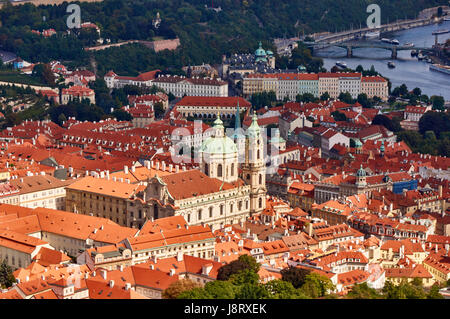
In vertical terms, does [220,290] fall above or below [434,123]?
above

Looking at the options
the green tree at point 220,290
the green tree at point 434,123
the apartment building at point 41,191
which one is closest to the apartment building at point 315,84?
the green tree at point 434,123

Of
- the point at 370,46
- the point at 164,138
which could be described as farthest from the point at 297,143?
the point at 370,46

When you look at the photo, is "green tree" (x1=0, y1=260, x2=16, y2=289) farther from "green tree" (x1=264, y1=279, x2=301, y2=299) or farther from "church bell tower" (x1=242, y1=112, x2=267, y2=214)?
"church bell tower" (x1=242, y1=112, x2=267, y2=214)

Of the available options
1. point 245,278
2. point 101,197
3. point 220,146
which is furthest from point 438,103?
point 245,278

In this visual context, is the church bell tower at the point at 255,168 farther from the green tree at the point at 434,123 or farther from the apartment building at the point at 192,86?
the apartment building at the point at 192,86

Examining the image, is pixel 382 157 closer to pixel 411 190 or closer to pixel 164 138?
pixel 411 190

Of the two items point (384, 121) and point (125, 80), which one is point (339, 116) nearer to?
point (384, 121)

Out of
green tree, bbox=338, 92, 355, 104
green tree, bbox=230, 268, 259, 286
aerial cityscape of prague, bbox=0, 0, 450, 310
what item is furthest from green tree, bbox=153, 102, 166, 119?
green tree, bbox=230, 268, 259, 286

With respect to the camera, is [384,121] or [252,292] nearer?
[252,292]
